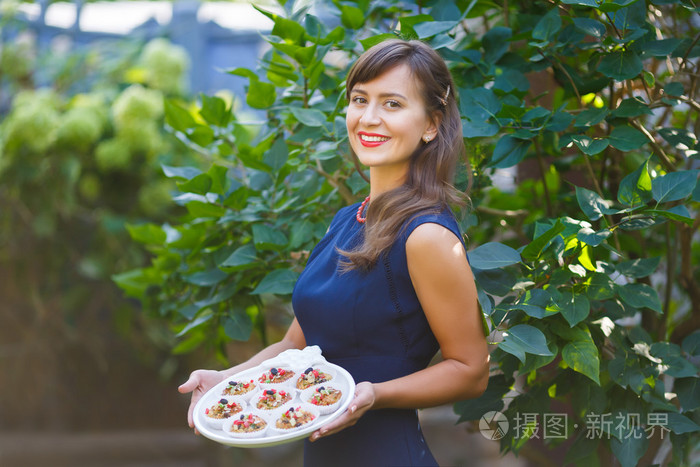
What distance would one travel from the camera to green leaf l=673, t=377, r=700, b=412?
1.39 meters

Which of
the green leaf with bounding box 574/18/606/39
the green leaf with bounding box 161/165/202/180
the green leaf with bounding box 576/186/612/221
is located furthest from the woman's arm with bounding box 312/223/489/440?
the green leaf with bounding box 161/165/202/180

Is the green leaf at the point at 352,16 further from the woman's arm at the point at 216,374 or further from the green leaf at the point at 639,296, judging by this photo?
the green leaf at the point at 639,296

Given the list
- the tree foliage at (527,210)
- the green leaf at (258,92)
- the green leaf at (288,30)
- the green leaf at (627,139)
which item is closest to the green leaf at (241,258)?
the tree foliage at (527,210)

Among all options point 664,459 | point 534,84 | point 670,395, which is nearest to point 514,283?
point 670,395

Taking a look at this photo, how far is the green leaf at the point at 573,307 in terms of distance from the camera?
122cm

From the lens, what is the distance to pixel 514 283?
1.32 meters

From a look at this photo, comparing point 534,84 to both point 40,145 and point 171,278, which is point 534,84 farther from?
point 40,145

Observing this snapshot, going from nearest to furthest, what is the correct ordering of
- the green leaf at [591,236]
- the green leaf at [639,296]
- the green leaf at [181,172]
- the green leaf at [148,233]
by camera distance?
1. the green leaf at [591,236]
2. the green leaf at [639,296]
3. the green leaf at [181,172]
4. the green leaf at [148,233]

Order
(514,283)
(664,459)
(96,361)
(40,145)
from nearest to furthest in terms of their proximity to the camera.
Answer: (514,283)
(664,459)
(40,145)
(96,361)

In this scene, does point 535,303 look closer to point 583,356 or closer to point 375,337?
point 583,356

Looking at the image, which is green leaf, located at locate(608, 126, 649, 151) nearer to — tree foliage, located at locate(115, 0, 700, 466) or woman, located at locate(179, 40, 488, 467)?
tree foliage, located at locate(115, 0, 700, 466)

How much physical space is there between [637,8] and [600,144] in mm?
287

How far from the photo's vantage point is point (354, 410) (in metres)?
0.95

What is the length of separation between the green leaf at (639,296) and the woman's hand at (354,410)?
25.6 inches
